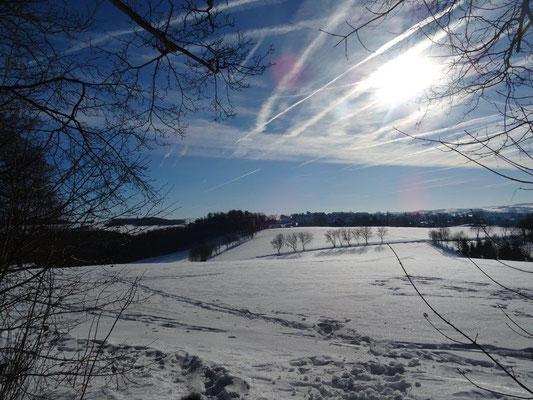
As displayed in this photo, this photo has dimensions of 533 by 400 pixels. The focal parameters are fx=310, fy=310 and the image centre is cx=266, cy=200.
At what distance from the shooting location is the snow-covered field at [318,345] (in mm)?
4844

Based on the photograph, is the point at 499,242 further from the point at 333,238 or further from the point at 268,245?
the point at 333,238

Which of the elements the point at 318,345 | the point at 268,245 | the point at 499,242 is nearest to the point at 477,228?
the point at 499,242

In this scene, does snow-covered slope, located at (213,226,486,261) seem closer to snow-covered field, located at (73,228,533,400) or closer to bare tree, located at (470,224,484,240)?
snow-covered field, located at (73,228,533,400)

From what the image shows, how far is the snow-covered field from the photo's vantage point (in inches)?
191

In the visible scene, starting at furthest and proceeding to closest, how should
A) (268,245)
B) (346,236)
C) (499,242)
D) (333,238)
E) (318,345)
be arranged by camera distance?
(268,245) < (333,238) < (346,236) < (318,345) < (499,242)

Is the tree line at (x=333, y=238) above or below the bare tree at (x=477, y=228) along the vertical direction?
below

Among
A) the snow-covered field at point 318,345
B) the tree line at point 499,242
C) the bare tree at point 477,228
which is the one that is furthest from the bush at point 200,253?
the bare tree at point 477,228

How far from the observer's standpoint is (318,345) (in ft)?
24.0

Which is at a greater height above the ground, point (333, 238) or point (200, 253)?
point (333, 238)

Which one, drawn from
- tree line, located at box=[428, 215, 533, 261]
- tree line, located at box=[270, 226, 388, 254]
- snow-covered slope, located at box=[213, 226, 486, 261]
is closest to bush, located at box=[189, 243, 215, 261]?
snow-covered slope, located at box=[213, 226, 486, 261]

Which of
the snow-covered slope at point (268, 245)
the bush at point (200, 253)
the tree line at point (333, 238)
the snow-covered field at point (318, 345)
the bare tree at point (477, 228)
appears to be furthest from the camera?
the tree line at point (333, 238)

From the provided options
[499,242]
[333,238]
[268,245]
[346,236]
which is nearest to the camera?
[499,242]

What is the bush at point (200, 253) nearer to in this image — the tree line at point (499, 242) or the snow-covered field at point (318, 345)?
the snow-covered field at point (318, 345)

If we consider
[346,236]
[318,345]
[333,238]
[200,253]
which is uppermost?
[318,345]
